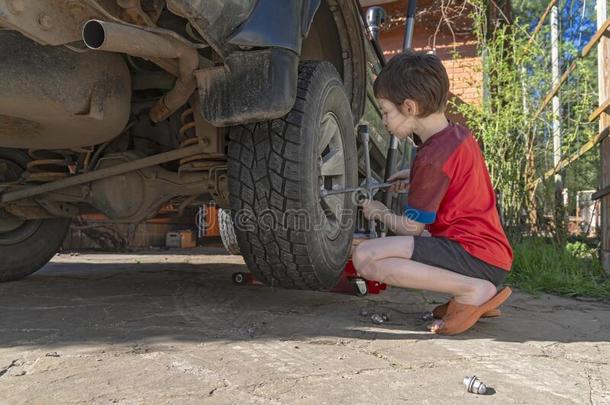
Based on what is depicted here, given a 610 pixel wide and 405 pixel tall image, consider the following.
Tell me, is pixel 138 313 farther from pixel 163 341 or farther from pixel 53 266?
pixel 53 266

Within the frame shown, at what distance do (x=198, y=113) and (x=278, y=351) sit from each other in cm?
100

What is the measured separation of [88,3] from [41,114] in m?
0.65

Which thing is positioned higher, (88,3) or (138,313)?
(88,3)

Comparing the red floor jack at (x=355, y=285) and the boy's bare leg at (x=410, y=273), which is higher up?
the boy's bare leg at (x=410, y=273)

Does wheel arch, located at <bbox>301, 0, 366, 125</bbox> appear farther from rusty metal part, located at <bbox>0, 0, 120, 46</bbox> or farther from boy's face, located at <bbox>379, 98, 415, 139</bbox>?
rusty metal part, located at <bbox>0, 0, 120, 46</bbox>

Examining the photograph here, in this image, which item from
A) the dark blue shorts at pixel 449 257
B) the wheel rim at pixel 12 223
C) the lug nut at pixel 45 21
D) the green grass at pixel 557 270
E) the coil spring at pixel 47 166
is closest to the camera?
the lug nut at pixel 45 21

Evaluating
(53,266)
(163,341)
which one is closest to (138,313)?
(163,341)

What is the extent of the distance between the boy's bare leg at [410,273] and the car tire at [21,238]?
1.97m

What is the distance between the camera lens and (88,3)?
1.29 metres

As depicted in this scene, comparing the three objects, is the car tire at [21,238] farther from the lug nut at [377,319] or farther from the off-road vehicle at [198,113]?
the lug nut at [377,319]

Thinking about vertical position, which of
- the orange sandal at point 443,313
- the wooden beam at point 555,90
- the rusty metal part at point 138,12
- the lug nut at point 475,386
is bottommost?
the lug nut at point 475,386

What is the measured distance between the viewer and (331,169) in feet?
6.77

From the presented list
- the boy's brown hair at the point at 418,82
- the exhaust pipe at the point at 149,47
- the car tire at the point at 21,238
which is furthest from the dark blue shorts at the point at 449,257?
the car tire at the point at 21,238

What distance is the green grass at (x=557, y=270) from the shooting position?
114 inches
